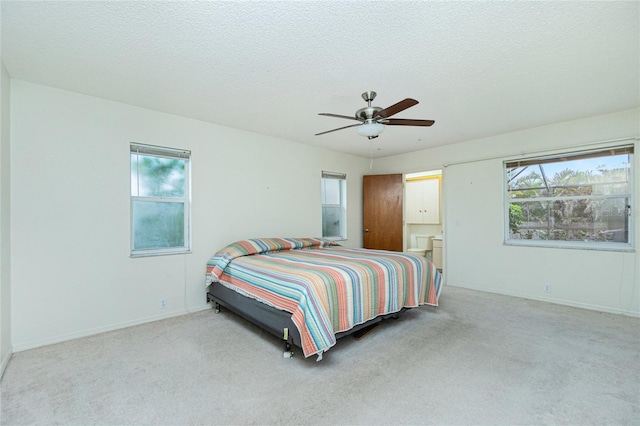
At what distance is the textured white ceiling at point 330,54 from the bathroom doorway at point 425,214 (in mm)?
2828

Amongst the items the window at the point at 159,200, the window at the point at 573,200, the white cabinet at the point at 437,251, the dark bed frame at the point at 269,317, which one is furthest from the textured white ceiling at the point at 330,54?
the white cabinet at the point at 437,251

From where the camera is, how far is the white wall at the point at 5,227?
2.26 m

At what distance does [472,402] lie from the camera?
5.90 feet

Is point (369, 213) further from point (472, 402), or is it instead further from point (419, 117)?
point (472, 402)

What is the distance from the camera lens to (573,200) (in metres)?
3.81

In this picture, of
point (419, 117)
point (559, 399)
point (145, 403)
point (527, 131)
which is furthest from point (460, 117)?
point (145, 403)

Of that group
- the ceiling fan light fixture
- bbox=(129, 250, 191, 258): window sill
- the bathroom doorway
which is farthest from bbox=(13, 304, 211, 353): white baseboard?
the bathroom doorway

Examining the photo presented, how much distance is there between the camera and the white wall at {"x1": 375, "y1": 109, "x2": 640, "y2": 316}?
343cm

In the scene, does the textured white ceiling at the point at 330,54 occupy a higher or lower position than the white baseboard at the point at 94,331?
higher

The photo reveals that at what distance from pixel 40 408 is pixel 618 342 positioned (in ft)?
14.7

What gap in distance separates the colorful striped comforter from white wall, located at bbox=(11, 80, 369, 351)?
1.67ft

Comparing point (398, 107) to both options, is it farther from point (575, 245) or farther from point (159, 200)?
point (575, 245)

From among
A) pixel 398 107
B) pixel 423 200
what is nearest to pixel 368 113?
pixel 398 107

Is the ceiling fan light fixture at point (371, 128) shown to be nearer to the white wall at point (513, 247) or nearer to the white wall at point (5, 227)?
the white wall at point (513, 247)
